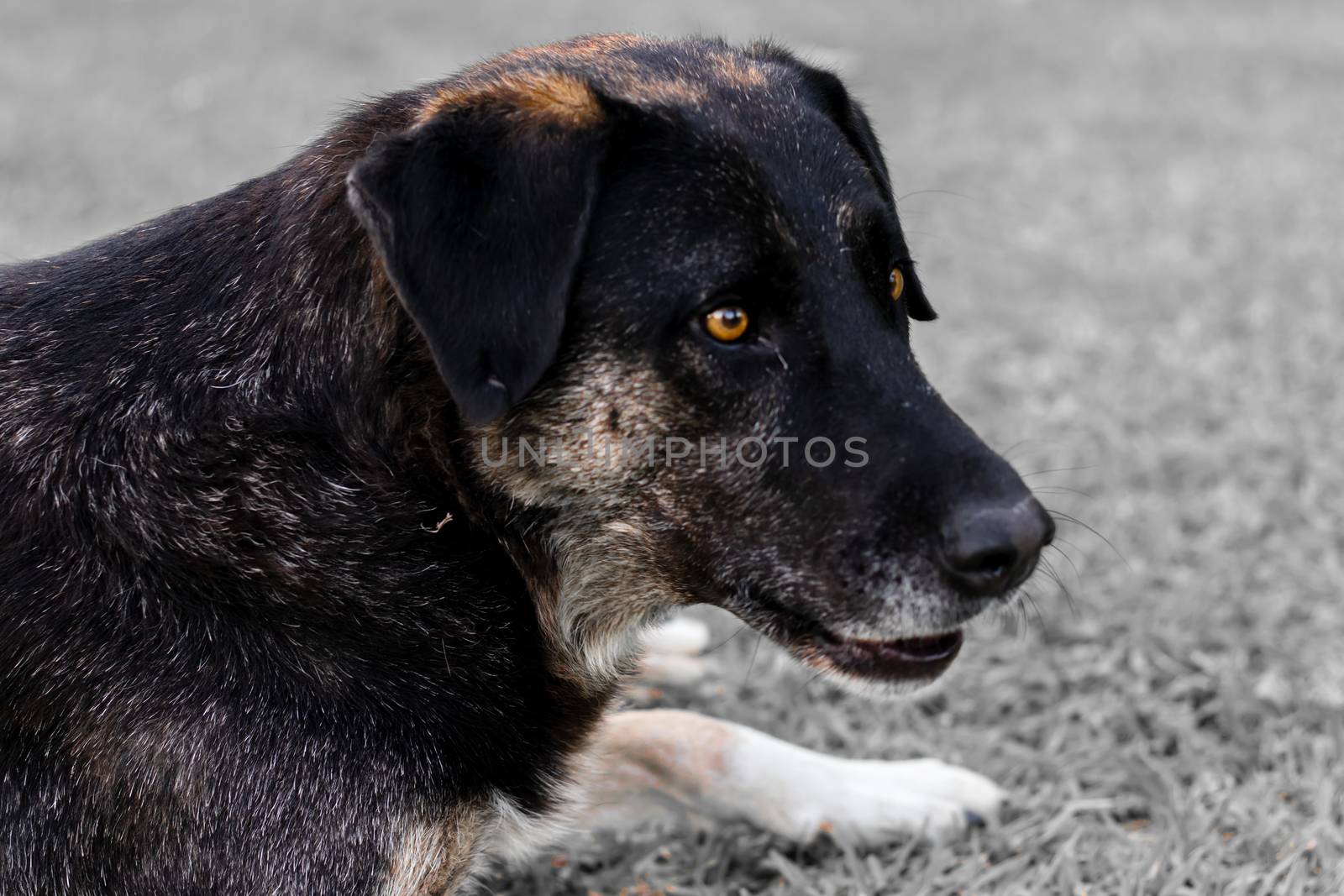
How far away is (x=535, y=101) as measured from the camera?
2.80 m

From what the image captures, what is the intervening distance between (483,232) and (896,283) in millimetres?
1022

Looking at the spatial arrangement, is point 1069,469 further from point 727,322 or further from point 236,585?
point 236,585

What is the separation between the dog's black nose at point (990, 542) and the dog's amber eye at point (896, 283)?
2.08 feet

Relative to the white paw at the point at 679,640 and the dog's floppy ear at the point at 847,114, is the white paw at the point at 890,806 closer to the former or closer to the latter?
the white paw at the point at 679,640

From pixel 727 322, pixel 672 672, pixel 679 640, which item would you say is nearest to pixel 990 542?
pixel 727 322

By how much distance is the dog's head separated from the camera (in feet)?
8.68

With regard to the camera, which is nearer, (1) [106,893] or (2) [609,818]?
(1) [106,893]

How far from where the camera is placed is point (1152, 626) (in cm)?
479

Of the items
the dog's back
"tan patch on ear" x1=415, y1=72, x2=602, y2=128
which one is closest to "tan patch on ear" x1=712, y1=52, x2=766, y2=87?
"tan patch on ear" x1=415, y1=72, x2=602, y2=128

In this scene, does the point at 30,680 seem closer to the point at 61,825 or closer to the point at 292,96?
the point at 61,825

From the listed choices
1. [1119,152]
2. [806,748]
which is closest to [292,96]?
[1119,152]

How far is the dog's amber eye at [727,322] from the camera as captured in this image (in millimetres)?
2736

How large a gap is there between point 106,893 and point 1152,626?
142 inches

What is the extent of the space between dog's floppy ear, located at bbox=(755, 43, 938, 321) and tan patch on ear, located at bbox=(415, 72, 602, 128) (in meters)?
0.75
